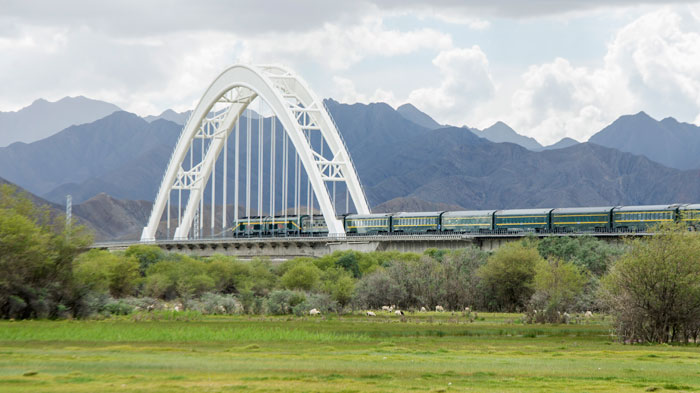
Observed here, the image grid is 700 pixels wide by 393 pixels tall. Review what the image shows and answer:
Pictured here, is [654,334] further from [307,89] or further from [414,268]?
[307,89]

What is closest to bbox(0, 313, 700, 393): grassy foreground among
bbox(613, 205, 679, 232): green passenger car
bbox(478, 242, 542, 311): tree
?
bbox(478, 242, 542, 311): tree

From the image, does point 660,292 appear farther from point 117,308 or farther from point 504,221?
point 504,221

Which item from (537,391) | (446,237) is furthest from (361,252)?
(537,391)

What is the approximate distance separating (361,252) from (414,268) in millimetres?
13749

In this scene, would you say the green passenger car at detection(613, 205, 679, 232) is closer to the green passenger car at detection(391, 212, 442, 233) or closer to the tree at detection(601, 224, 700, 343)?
the green passenger car at detection(391, 212, 442, 233)

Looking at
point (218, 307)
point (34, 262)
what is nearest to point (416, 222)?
point (218, 307)

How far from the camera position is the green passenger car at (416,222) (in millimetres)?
81625

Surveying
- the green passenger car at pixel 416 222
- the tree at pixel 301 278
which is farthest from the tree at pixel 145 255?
the green passenger car at pixel 416 222

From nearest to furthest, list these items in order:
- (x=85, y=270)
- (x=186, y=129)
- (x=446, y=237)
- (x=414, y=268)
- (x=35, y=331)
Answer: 1. (x=35, y=331)
2. (x=85, y=270)
3. (x=414, y=268)
4. (x=446, y=237)
5. (x=186, y=129)

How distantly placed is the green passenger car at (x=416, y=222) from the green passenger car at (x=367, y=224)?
87 cm

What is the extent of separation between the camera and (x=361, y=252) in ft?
257

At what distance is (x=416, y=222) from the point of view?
273 ft

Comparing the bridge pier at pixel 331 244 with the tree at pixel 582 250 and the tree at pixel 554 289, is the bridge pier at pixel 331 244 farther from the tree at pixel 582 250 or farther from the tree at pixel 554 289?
the tree at pixel 554 289

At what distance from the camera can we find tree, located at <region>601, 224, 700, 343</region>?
34.6m
